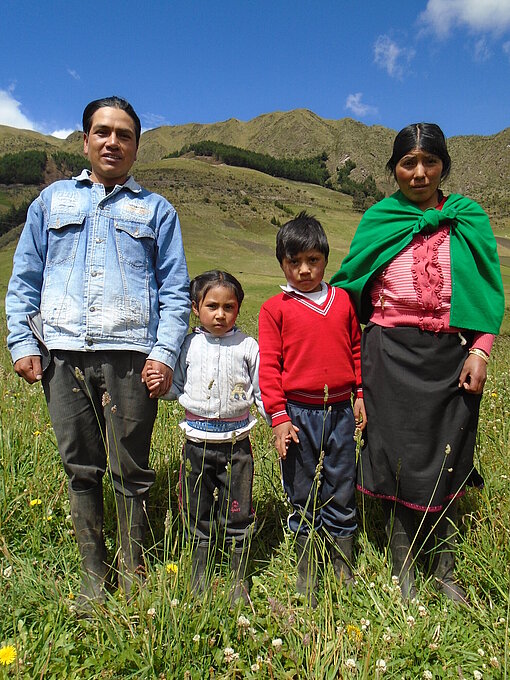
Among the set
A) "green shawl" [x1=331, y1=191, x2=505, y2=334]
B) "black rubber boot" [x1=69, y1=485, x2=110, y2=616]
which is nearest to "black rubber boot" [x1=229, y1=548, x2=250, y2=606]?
"black rubber boot" [x1=69, y1=485, x2=110, y2=616]

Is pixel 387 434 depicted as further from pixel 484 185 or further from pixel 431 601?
pixel 484 185

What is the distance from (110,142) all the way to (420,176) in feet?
5.01

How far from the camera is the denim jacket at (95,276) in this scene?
2.24m

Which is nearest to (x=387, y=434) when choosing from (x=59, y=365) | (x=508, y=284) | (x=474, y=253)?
(x=474, y=253)

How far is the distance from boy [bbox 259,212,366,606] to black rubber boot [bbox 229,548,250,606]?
0.29m

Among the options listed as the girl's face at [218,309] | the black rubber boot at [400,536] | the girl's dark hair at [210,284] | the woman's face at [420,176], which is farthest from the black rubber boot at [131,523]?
the woman's face at [420,176]

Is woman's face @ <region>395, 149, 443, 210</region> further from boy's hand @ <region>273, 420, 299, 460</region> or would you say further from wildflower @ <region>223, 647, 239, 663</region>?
wildflower @ <region>223, 647, 239, 663</region>

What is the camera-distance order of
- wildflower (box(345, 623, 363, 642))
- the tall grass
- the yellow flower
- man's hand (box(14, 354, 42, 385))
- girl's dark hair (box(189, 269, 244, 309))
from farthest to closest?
girl's dark hair (box(189, 269, 244, 309)) → man's hand (box(14, 354, 42, 385)) → wildflower (box(345, 623, 363, 642)) → the tall grass → the yellow flower

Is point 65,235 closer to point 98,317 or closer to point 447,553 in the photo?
point 98,317

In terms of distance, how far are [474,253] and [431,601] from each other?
1754 millimetres

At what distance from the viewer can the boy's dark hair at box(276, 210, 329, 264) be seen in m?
2.40

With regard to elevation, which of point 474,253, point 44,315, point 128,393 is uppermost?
point 474,253

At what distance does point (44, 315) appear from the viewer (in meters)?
2.28

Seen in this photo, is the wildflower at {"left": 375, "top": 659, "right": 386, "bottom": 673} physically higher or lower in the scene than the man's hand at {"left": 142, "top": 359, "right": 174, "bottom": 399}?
lower
